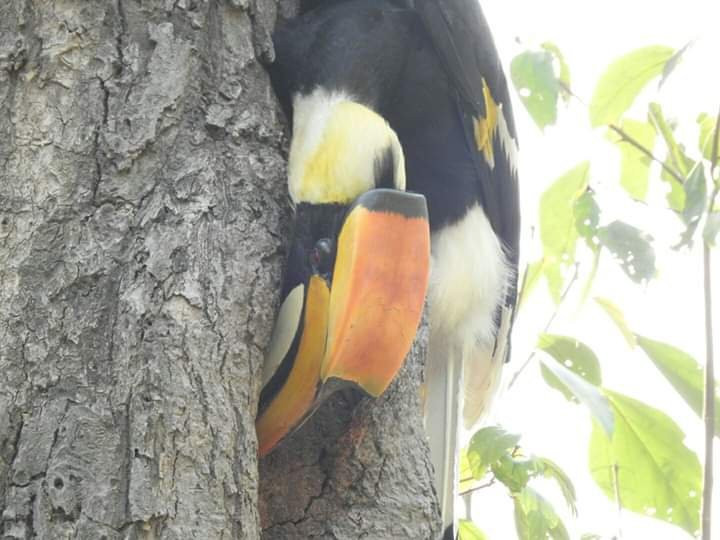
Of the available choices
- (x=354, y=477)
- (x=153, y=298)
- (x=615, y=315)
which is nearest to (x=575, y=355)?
(x=615, y=315)

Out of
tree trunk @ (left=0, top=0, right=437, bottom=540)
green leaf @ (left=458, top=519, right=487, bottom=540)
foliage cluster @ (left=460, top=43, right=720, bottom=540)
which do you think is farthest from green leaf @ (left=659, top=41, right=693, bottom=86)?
green leaf @ (left=458, top=519, right=487, bottom=540)

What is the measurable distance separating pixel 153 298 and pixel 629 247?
2.71ft

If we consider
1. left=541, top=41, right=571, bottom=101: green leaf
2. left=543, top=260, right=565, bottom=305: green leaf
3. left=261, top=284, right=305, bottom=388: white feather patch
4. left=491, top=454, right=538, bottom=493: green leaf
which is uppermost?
left=541, top=41, right=571, bottom=101: green leaf

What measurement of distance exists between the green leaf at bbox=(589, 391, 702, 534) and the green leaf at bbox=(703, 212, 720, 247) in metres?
0.28

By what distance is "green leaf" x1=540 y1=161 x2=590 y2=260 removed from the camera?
1.81m

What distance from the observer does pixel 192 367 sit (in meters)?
1.13

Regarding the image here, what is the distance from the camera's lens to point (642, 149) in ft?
5.98

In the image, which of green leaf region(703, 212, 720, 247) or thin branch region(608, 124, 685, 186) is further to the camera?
thin branch region(608, 124, 685, 186)

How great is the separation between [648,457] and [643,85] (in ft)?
1.87

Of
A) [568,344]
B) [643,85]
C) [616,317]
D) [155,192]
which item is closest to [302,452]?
[155,192]

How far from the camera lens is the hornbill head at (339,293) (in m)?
1.21

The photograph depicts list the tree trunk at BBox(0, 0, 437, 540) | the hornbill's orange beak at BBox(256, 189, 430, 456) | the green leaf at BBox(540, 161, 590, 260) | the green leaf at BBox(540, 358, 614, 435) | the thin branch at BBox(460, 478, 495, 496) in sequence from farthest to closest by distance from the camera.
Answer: the green leaf at BBox(540, 161, 590, 260)
the thin branch at BBox(460, 478, 495, 496)
the green leaf at BBox(540, 358, 614, 435)
the hornbill's orange beak at BBox(256, 189, 430, 456)
the tree trunk at BBox(0, 0, 437, 540)

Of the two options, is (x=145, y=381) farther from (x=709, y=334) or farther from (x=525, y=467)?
(x=709, y=334)

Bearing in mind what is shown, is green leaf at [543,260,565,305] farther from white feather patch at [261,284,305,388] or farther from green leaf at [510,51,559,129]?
white feather patch at [261,284,305,388]
